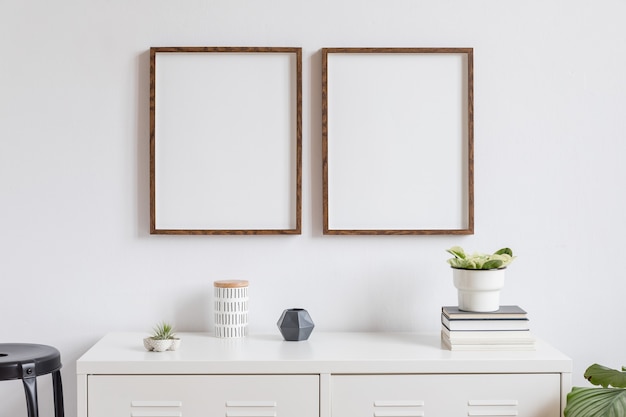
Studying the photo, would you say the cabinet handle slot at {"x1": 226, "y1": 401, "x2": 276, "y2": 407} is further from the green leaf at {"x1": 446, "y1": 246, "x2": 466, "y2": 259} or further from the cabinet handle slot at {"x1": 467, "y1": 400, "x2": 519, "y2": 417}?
the green leaf at {"x1": 446, "y1": 246, "x2": 466, "y2": 259}

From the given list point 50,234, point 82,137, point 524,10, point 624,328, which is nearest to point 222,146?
point 82,137

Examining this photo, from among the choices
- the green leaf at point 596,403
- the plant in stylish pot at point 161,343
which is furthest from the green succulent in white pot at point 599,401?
the plant in stylish pot at point 161,343

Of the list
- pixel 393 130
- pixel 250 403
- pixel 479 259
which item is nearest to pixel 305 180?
pixel 393 130

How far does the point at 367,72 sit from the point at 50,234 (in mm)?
1145

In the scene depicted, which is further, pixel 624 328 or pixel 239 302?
pixel 624 328

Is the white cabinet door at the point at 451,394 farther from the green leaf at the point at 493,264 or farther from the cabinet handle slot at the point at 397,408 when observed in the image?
the green leaf at the point at 493,264

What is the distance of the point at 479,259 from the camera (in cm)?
202

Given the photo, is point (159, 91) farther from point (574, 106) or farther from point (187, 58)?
point (574, 106)

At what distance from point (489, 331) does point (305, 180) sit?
737 millimetres

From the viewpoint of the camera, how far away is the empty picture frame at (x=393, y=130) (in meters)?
2.19

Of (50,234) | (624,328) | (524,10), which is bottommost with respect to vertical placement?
(624,328)

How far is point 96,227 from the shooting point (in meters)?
2.21

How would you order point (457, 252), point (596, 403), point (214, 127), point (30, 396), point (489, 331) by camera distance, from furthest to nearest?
point (214, 127)
point (457, 252)
point (489, 331)
point (30, 396)
point (596, 403)

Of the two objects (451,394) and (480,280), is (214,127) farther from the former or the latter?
(451,394)
